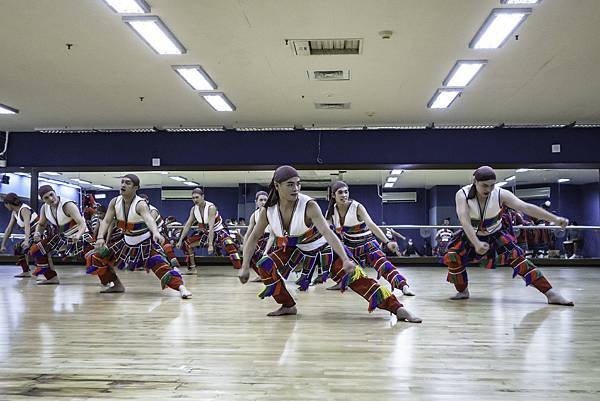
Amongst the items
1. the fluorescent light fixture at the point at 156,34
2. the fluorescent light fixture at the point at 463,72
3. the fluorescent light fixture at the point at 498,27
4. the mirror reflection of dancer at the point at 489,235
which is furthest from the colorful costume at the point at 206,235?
the fluorescent light fixture at the point at 498,27

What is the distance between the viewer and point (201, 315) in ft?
14.5

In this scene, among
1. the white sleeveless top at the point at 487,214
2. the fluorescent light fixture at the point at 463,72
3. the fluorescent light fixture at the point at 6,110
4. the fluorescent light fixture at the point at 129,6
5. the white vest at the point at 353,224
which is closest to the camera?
the white sleeveless top at the point at 487,214

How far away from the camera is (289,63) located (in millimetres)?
6906

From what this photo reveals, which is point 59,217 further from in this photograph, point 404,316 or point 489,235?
point 489,235

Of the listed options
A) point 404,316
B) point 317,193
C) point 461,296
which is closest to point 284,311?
point 404,316

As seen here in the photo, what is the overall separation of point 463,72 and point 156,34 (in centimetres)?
394

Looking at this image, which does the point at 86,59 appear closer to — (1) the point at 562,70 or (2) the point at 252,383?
(2) the point at 252,383

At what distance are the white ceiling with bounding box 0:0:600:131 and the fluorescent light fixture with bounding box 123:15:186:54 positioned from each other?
0.10 meters

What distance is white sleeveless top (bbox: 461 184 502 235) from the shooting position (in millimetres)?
4977

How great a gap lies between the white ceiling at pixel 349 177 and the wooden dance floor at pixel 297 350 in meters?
5.88

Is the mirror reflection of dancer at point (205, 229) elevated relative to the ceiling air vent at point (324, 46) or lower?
lower

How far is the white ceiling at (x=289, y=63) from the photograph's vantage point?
17.6 feet

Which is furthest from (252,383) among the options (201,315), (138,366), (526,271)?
(526,271)

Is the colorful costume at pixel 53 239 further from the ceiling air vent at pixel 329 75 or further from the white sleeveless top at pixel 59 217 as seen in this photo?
the ceiling air vent at pixel 329 75
